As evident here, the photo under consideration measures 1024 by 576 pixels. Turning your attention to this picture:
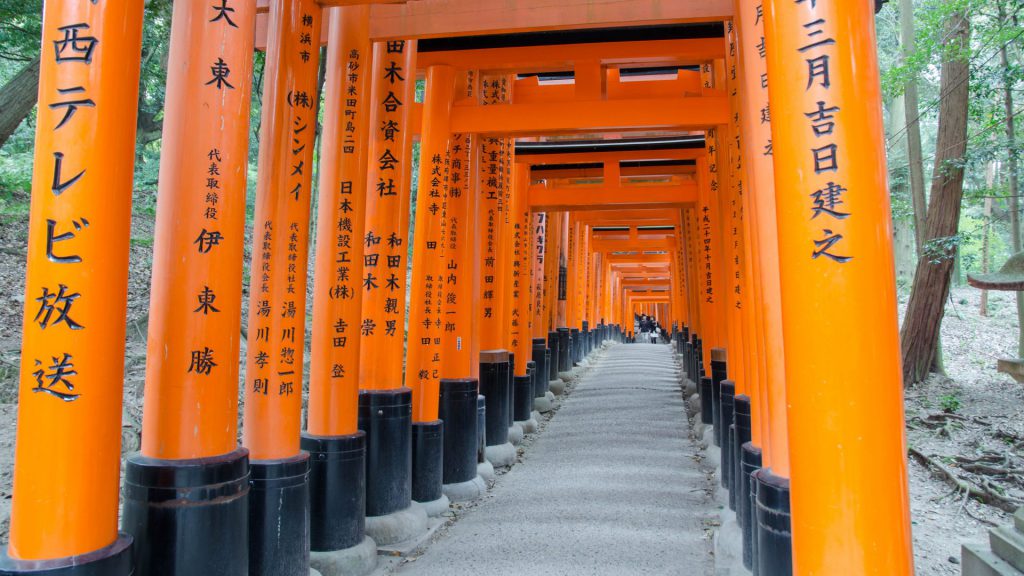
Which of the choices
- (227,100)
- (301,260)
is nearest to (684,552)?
(301,260)

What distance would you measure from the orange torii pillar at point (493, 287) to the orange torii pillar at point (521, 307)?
1028 mm

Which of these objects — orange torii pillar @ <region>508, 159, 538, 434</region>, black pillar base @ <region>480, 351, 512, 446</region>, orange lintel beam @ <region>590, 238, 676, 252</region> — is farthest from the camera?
orange lintel beam @ <region>590, 238, 676, 252</region>

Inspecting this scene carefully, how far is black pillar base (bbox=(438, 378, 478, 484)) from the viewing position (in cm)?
591

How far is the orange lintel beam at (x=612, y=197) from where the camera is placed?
31.7 ft

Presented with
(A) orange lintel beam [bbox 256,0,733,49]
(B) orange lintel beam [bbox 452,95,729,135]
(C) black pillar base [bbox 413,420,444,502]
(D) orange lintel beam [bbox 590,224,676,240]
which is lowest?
(C) black pillar base [bbox 413,420,444,502]

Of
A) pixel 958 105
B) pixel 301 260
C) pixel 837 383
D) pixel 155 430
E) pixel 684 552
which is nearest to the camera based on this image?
pixel 837 383

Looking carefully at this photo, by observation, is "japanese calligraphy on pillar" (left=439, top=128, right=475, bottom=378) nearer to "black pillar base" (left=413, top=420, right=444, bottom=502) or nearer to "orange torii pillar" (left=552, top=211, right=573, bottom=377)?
"black pillar base" (left=413, top=420, right=444, bottom=502)

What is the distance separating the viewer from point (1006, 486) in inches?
216

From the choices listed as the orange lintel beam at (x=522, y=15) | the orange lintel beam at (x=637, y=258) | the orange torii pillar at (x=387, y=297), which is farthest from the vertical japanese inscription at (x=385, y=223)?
the orange lintel beam at (x=637, y=258)

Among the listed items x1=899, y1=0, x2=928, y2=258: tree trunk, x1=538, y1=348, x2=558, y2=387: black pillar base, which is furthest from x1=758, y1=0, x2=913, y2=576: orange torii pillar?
x1=538, y1=348, x2=558, y2=387: black pillar base

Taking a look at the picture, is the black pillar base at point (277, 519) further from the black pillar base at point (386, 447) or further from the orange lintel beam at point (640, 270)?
the orange lintel beam at point (640, 270)

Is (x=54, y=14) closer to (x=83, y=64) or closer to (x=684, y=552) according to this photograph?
(x=83, y=64)

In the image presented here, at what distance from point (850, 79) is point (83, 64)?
7.38 ft

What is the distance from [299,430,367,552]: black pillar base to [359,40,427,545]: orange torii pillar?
60 cm
